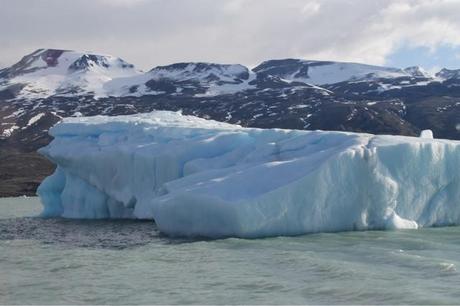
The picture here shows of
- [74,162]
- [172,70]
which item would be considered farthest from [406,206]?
[172,70]

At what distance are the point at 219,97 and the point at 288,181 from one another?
102331 mm

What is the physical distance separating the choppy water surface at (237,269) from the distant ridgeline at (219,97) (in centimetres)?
5150

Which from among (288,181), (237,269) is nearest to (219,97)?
(288,181)

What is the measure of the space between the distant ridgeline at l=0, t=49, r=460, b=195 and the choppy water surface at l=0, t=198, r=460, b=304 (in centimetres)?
5150

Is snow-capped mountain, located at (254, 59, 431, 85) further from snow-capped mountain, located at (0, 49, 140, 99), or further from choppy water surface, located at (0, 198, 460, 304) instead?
choppy water surface, located at (0, 198, 460, 304)

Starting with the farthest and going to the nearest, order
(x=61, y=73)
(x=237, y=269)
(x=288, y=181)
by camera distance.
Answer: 1. (x=61, y=73)
2. (x=288, y=181)
3. (x=237, y=269)

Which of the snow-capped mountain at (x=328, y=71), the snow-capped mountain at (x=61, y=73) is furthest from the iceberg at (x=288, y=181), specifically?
the snow-capped mountain at (x=328, y=71)

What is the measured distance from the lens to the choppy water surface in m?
11.0

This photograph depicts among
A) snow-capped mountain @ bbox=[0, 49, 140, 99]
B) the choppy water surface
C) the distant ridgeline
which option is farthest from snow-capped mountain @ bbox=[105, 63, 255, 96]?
the choppy water surface

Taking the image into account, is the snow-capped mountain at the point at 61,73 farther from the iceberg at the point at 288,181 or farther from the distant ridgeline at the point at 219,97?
the iceberg at the point at 288,181

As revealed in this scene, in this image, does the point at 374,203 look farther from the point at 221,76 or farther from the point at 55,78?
the point at 55,78

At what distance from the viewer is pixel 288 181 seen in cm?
1862

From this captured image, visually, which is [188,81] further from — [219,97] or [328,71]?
[328,71]

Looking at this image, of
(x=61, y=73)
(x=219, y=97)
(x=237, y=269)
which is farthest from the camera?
(x=61, y=73)
